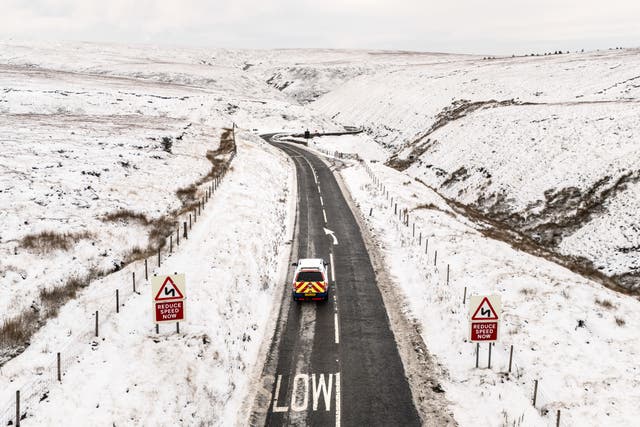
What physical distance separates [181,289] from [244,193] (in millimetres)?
20967

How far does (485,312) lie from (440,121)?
67.1m

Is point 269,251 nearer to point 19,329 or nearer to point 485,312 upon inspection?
point 19,329

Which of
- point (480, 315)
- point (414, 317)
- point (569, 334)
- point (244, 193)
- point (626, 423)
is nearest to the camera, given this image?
point (626, 423)

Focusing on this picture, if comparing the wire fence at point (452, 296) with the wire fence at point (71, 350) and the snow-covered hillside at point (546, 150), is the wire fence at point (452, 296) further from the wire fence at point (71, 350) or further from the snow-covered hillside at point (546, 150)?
the wire fence at point (71, 350)

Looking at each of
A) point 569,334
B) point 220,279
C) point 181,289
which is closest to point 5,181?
point 220,279

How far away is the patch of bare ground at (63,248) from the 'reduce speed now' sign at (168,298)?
4.04m

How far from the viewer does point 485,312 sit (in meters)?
14.5

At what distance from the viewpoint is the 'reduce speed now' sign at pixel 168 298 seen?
14.6 m

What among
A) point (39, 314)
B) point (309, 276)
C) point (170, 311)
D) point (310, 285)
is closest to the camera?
point (170, 311)

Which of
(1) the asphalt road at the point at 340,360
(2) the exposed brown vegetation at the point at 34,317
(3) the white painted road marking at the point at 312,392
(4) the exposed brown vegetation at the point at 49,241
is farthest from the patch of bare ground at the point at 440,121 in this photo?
(3) the white painted road marking at the point at 312,392

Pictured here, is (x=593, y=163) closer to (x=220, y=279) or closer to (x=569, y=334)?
(x=569, y=334)

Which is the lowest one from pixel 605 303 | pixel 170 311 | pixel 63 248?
pixel 605 303

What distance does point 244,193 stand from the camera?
35.5 m

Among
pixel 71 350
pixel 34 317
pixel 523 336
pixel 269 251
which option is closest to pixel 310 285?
pixel 269 251
